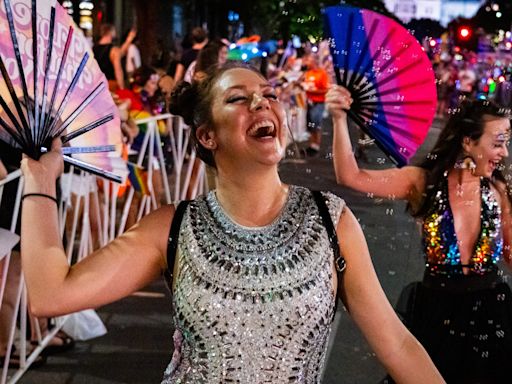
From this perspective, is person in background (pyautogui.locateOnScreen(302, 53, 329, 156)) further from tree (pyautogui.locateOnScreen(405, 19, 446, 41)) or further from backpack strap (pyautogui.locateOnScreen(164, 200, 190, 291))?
backpack strap (pyautogui.locateOnScreen(164, 200, 190, 291))

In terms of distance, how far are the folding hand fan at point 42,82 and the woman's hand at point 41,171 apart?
1.0 inches

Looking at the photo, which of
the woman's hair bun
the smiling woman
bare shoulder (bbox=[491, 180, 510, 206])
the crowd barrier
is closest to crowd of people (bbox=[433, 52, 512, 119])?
the crowd barrier

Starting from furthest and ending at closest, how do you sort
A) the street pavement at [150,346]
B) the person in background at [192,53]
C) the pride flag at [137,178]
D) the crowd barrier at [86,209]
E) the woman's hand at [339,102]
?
the person in background at [192,53]
the pride flag at [137,178]
the street pavement at [150,346]
the crowd barrier at [86,209]
the woman's hand at [339,102]

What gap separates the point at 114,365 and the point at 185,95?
269 centimetres

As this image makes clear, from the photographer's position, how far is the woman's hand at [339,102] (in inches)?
122

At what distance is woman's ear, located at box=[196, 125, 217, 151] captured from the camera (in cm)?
207

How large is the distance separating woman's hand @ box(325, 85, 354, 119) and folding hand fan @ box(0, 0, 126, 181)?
3.69 ft

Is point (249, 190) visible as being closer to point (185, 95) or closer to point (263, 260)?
point (263, 260)

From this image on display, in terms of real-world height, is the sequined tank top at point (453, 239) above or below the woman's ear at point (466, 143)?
below

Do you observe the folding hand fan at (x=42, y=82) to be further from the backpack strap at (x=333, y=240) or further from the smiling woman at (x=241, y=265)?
the backpack strap at (x=333, y=240)

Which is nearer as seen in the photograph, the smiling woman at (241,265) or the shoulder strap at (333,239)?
the smiling woman at (241,265)

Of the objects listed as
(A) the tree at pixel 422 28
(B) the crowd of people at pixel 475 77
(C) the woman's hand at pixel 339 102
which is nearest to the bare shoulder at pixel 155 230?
(C) the woman's hand at pixel 339 102

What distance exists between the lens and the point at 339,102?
3105 millimetres

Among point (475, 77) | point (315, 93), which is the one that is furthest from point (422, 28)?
point (475, 77)
